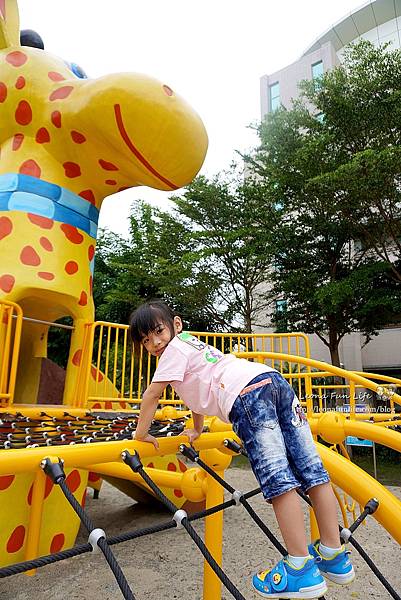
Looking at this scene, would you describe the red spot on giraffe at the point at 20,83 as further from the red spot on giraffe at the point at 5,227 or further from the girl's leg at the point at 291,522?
the girl's leg at the point at 291,522

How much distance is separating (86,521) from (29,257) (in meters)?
2.68

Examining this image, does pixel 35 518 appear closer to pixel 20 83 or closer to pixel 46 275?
pixel 46 275

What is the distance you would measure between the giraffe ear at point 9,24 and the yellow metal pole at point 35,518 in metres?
3.79

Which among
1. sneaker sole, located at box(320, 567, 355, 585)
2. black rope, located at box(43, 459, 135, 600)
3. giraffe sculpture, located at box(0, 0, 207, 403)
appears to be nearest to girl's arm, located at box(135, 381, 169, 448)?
black rope, located at box(43, 459, 135, 600)

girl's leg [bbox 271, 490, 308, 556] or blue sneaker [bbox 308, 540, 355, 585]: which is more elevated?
girl's leg [bbox 271, 490, 308, 556]

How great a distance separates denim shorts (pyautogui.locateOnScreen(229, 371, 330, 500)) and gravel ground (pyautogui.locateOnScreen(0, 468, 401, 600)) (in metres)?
1.94

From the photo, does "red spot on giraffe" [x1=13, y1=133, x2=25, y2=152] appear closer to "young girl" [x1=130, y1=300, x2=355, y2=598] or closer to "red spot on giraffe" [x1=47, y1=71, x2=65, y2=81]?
"red spot on giraffe" [x1=47, y1=71, x2=65, y2=81]

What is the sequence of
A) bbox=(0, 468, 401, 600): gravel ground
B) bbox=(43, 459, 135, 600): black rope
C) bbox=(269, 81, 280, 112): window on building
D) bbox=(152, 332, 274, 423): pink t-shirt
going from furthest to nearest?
bbox=(269, 81, 280, 112): window on building, bbox=(0, 468, 401, 600): gravel ground, bbox=(152, 332, 274, 423): pink t-shirt, bbox=(43, 459, 135, 600): black rope

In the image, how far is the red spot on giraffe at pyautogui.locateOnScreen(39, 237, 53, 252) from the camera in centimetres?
371

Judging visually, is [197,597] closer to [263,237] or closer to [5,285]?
[5,285]

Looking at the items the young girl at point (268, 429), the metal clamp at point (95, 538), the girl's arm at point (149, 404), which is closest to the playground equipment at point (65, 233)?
the girl's arm at point (149, 404)

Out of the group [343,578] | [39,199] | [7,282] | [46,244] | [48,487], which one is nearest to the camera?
[343,578]

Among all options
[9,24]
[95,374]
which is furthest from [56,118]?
[95,374]

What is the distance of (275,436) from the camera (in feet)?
4.81
